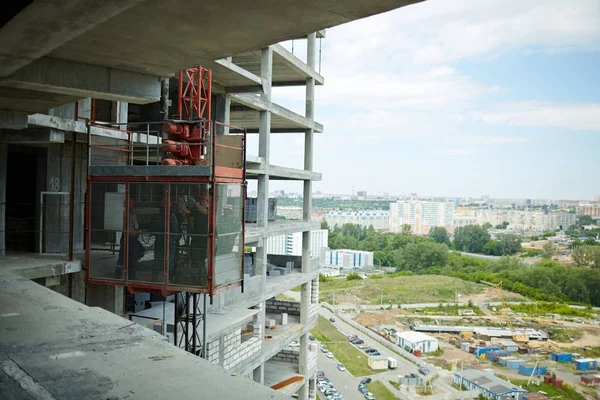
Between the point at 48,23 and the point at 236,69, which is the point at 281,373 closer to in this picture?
the point at 236,69

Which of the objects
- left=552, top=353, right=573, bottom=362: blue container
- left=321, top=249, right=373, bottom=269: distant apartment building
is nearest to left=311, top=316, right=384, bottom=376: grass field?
left=552, top=353, right=573, bottom=362: blue container

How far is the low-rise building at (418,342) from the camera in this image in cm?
5988

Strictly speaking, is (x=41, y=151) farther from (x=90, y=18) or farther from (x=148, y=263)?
(x=90, y=18)

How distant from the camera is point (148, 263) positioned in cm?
1058

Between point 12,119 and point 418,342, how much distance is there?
184ft

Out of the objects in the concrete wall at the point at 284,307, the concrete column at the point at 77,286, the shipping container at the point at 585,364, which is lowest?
the shipping container at the point at 585,364

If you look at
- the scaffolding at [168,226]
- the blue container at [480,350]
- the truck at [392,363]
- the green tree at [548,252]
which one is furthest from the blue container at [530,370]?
the green tree at [548,252]

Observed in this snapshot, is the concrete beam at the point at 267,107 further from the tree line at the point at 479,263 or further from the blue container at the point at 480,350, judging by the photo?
the tree line at the point at 479,263

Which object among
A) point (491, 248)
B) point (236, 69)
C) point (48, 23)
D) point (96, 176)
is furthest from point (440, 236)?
point (48, 23)

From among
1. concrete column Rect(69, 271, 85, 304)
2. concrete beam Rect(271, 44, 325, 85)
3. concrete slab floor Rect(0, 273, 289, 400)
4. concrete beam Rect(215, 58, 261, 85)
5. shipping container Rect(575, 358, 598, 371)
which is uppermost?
concrete beam Rect(271, 44, 325, 85)

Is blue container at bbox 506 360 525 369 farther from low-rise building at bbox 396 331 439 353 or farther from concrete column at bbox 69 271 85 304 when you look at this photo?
concrete column at bbox 69 271 85 304

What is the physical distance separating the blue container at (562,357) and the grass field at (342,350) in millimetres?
20603

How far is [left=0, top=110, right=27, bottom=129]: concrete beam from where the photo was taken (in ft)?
32.0

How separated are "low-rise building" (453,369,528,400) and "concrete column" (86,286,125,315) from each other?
38.8m
